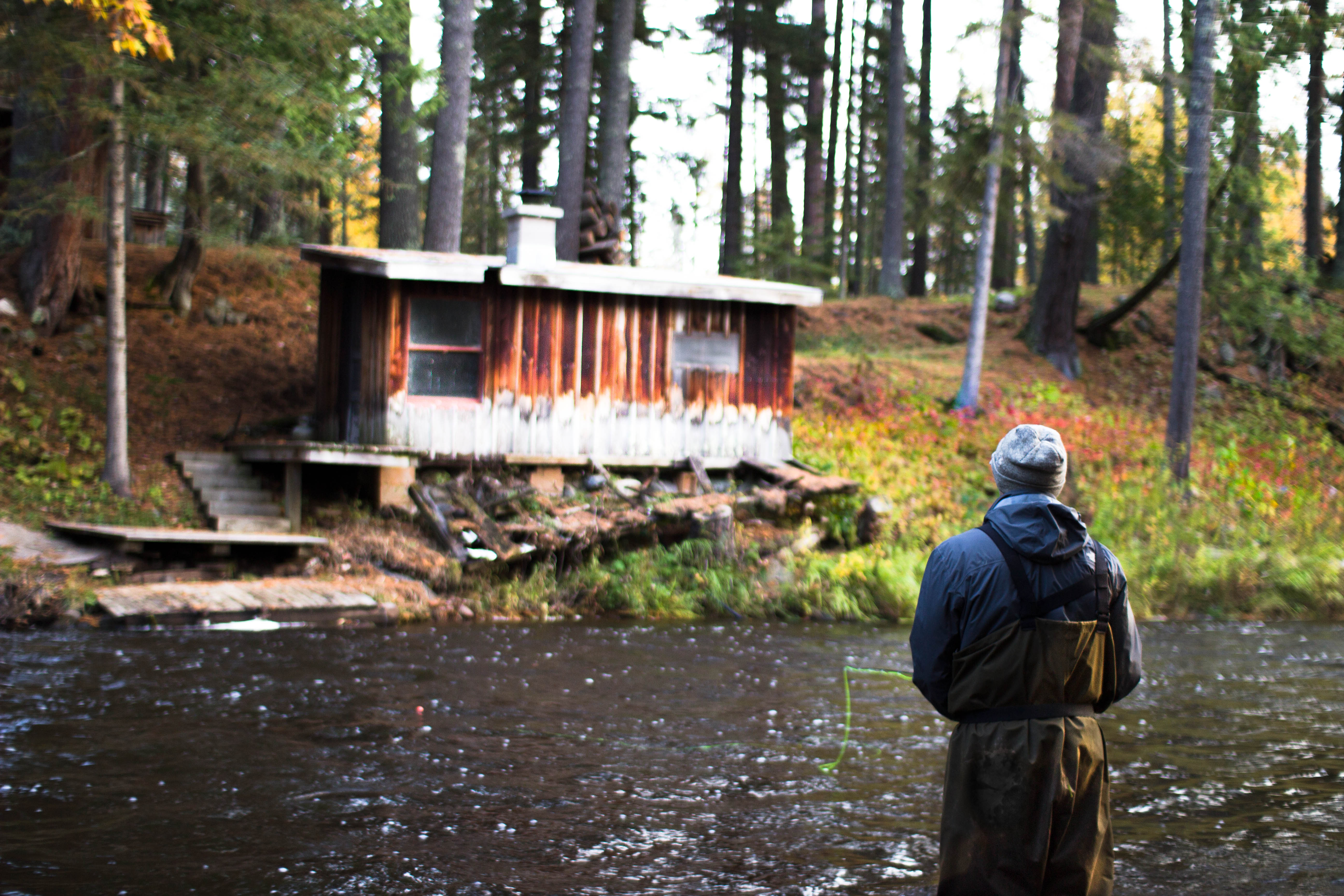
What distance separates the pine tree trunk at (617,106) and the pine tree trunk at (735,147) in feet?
22.3

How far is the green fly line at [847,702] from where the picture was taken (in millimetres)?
6715

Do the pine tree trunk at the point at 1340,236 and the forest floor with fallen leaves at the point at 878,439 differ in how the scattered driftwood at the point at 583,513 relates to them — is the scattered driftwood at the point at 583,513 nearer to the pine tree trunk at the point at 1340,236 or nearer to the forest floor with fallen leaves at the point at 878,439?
the forest floor with fallen leaves at the point at 878,439

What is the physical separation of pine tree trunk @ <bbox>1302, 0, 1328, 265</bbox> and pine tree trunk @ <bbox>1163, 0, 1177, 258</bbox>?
2.19m

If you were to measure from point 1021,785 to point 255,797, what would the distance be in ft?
13.4

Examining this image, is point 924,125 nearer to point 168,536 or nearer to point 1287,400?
point 1287,400

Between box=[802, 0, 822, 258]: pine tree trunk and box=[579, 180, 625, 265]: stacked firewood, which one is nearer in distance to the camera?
box=[579, 180, 625, 265]: stacked firewood

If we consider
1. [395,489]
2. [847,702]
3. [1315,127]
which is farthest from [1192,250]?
[1315,127]

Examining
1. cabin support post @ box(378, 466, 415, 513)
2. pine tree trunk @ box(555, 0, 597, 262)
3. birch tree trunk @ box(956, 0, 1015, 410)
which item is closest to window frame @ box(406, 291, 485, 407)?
cabin support post @ box(378, 466, 415, 513)

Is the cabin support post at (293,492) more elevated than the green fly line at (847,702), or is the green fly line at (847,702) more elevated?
the cabin support post at (293,492)

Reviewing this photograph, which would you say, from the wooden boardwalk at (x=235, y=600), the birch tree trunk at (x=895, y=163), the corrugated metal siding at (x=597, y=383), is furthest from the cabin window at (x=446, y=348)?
the birch tree trunk at (x=895, y=163)

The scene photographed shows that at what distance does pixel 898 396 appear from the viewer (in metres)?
20.1

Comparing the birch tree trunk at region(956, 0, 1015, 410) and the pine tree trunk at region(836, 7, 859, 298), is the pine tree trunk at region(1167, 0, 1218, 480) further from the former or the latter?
the pine tree trunk at region(836, 7, 859, 298)

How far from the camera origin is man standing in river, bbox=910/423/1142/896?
134 inches

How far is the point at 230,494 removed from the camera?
541 inches
